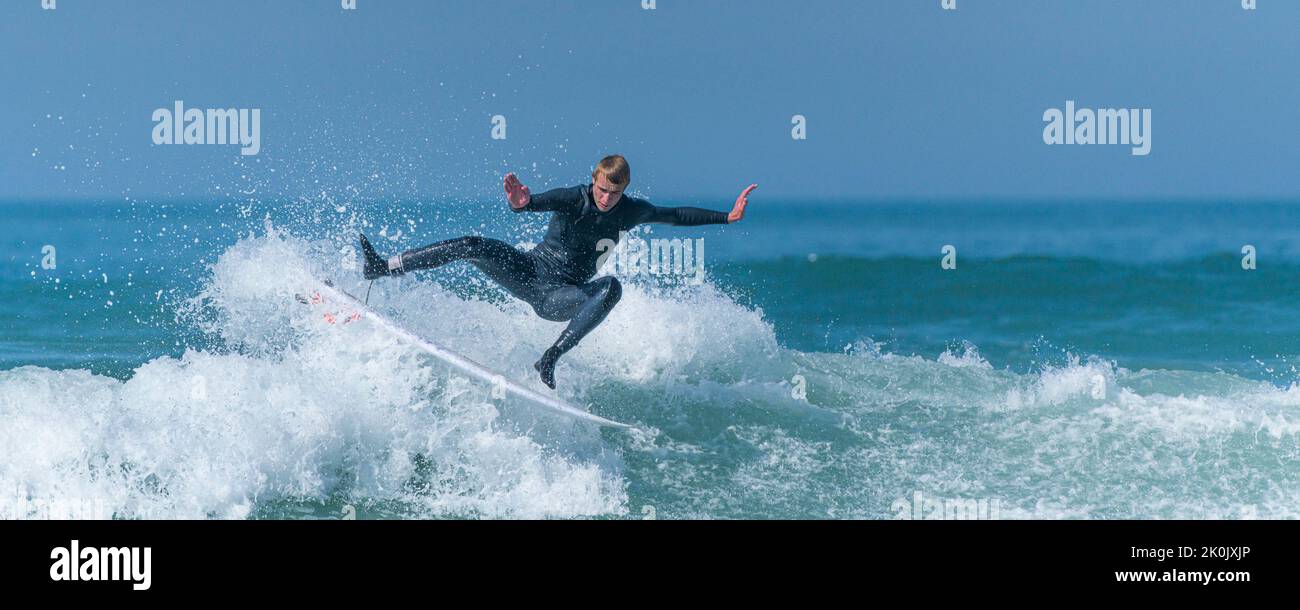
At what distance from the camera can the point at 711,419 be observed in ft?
29.4

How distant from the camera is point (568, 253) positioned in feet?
25.8

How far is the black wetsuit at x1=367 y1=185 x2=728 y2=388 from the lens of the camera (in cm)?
767

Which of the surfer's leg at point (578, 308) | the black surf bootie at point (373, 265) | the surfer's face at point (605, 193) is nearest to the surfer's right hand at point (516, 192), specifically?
the surfer's face at point (605, 193)

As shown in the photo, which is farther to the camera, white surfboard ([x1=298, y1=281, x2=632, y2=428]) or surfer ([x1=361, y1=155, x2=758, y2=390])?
white surfboard ([x1=298, y1=281, x2=632, y2=428])

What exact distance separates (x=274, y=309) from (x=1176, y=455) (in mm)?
7278

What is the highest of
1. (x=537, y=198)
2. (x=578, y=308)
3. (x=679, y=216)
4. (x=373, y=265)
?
(x=537, y=198)

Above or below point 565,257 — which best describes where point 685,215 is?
above

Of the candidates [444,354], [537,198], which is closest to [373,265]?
[444,354]

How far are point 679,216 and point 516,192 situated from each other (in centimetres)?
122

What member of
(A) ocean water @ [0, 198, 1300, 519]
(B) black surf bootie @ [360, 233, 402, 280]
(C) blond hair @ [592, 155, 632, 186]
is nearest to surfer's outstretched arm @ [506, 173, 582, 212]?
(C) blond hair @ [592, 155, 632, 186]

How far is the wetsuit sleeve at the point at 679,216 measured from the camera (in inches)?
305

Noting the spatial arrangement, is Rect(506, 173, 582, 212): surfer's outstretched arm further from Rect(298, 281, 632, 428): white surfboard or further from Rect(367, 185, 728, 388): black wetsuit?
Rect(298, 281, 632, 428): white surfboard

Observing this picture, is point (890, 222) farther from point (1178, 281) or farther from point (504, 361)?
point (504, 361)

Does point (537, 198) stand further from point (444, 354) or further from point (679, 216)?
point (444, 354)
